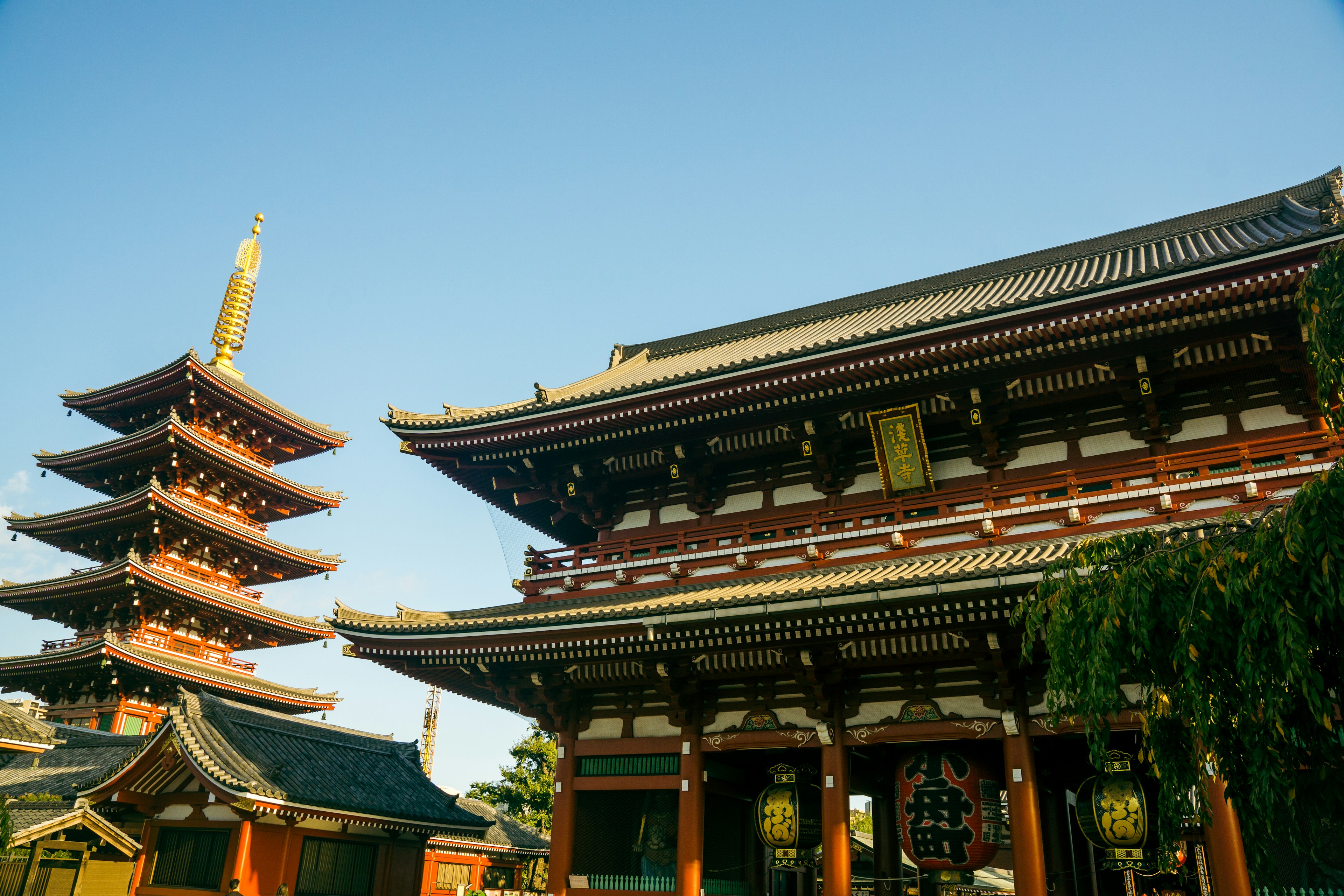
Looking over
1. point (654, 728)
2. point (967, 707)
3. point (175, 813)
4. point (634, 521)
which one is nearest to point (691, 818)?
point (654, 728)

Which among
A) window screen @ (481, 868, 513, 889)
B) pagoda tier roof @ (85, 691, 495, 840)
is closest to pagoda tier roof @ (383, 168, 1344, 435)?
pagoda tier roof @ (85, 691, 495, 840)

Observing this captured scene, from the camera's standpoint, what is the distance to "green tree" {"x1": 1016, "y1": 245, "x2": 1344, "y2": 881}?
584 centimetres

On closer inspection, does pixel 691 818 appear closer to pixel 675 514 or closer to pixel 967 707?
pixel 967 707

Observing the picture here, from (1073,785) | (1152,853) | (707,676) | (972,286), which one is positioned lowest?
(1152,853)

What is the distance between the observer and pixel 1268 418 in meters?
12.5

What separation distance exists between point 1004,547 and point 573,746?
778 centimetres

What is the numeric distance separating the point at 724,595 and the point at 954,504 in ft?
13.1

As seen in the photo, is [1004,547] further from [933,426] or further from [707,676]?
[707,676]

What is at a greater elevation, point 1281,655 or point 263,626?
point 263,626

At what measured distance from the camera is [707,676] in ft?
45.7

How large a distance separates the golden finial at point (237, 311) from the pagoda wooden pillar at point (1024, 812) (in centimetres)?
3559

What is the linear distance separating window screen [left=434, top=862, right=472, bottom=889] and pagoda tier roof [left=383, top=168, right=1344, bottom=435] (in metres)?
14.3

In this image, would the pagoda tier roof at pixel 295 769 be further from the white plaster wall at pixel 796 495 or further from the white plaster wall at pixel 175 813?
the white plaster wall at pixel 796 495

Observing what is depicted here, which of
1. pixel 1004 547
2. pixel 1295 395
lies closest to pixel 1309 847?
pixel 1004 547
